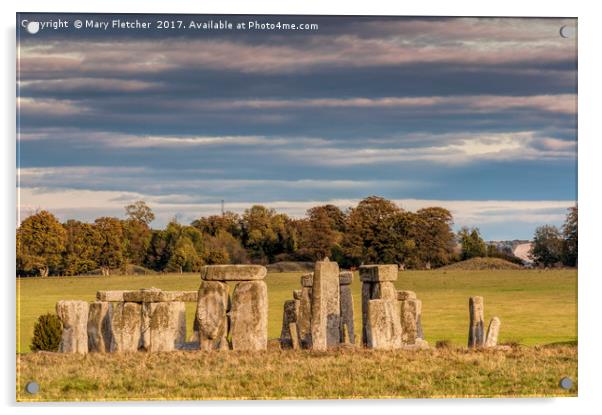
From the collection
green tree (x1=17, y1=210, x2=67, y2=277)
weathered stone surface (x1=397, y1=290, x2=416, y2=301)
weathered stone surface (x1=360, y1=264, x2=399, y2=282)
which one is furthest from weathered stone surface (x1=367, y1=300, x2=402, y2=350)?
green tree (x1=17, y1=210, x2=67, y2=277)

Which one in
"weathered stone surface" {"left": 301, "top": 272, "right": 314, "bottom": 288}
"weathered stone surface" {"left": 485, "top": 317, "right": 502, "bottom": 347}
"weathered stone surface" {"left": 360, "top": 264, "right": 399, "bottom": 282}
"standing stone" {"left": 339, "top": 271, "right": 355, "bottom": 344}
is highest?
"weathered stone surface" {"left": 360, "top": 264, "right": 399, "bottom": 282}

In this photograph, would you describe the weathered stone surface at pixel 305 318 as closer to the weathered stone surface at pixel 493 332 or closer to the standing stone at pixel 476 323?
the standing stone at pixel 476 323

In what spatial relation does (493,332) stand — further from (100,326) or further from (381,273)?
(100,326)

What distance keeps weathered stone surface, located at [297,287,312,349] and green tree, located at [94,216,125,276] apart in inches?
195

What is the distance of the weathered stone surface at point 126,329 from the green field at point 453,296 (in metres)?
1.46

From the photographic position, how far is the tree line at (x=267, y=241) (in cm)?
3409

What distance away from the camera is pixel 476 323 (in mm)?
33656

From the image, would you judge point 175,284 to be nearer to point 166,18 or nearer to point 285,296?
point 285,296

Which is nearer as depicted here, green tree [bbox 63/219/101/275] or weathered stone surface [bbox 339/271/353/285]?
green tree [bbox 63/219/101/275]

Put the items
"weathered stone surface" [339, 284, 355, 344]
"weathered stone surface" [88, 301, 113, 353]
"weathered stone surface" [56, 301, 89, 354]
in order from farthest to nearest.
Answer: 1. "weathered stone surface" [339, 284, 355, 344]
2. "weathered stone surface" [88, 301, 113, 353]
3. "weathered stone surface" [56, 301, 89, 354]

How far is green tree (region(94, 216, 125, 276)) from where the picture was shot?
1364 inches

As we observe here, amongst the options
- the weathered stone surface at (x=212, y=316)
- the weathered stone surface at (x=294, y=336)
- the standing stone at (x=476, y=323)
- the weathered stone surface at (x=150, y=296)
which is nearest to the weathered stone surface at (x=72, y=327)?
the weathered stone surface at (x=150, y=296)

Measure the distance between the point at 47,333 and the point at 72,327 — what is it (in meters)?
0.58

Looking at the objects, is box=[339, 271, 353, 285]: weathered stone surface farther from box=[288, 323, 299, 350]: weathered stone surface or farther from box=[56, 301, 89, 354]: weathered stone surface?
box=[56, 301, 89, 354]: weathered stone surface
